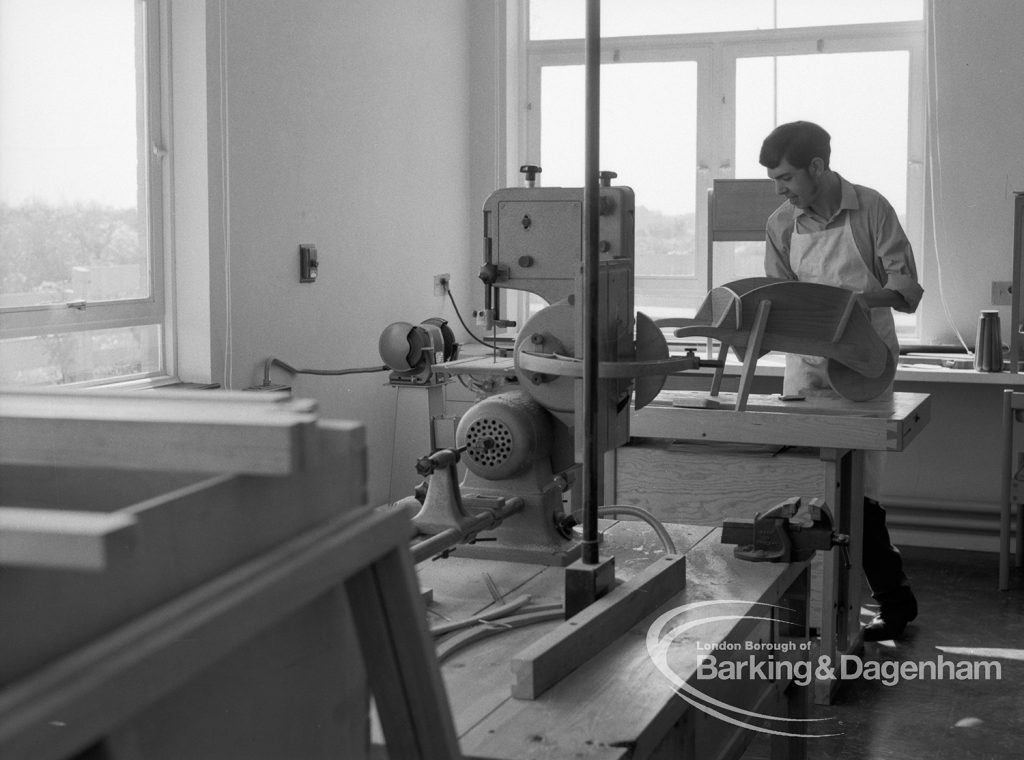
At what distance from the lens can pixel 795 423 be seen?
2.81m

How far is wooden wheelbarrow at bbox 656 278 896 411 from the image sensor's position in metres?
2.73

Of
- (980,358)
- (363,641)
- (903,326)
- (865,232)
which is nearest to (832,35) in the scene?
(903,326)

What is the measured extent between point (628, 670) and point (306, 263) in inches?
114

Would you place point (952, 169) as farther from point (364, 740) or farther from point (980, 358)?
point (364, 740)

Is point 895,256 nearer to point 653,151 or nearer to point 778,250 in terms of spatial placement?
point 778,250

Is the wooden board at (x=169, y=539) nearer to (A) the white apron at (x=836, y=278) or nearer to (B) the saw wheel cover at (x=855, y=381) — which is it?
(B) the saw wheel cover at (x=855, y=381)

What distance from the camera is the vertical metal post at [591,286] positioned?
4.36 feet

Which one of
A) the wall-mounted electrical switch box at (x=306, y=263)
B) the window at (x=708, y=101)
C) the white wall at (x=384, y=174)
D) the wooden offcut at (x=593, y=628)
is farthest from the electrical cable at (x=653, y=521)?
the window at (x=708, y=101)

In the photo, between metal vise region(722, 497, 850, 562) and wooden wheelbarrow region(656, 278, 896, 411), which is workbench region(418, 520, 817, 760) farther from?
wooden wheelbarrow region(656, 278, 896, 411)

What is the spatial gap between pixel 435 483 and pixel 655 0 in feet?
13.4

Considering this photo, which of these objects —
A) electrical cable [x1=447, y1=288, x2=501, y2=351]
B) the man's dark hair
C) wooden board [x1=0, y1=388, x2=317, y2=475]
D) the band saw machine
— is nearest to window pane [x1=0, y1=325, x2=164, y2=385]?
the band saw machine

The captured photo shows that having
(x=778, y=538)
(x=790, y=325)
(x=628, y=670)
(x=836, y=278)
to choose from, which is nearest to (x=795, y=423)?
(x=790, y=325)

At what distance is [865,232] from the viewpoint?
10.5ft

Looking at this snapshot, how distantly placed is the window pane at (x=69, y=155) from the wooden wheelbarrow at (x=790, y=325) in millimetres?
1577
